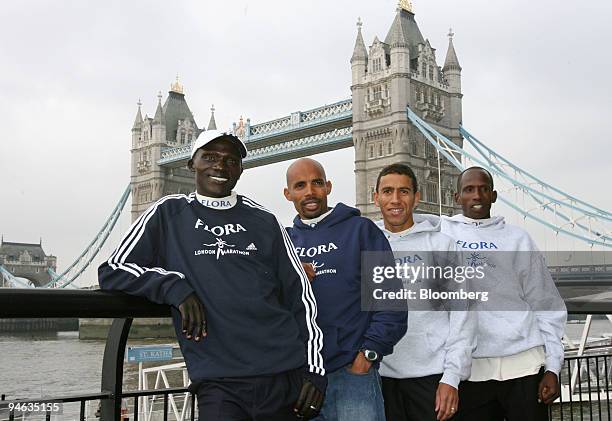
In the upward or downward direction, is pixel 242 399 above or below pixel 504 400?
above

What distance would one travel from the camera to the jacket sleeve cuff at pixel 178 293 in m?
1.29

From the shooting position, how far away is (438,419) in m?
1.71

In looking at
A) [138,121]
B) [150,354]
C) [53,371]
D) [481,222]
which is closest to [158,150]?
[138,121]

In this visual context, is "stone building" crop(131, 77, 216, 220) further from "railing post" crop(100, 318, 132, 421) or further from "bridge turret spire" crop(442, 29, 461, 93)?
"railing post" crop(100, 318, 132, 421)

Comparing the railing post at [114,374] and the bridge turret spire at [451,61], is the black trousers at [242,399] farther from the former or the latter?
the bridge turret spire at [451,61]

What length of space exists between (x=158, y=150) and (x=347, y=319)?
46.7m

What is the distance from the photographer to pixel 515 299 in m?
1.92

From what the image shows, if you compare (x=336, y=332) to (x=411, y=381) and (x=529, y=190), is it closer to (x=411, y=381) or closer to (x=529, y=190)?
(x=411, y=381)

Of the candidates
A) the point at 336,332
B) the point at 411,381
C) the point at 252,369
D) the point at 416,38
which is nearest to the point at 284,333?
the point at 252,369

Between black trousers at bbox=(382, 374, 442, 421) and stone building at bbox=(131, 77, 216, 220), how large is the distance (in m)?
44.4

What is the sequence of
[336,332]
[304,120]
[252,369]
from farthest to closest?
Answer: [304,120] < [336,332] < [252,369]

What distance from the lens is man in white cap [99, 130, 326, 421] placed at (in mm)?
1308

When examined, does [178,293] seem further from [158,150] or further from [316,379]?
[158,150]

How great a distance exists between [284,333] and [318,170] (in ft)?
1.86
